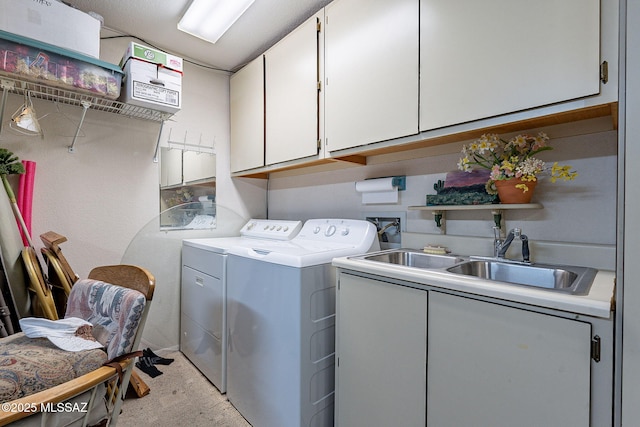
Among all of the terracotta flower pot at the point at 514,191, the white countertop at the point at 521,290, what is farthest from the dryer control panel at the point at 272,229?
the terracotta flower pot at the point at 514,191

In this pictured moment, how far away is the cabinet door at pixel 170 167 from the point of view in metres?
2.42

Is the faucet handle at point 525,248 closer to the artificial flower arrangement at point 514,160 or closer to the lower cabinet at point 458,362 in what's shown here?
the artificial flower arrangement at point 514,160

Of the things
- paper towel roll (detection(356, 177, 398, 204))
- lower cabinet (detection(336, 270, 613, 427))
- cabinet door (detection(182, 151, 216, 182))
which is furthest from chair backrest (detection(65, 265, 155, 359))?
paper towel roll (detection(356, 177, 398, 204))

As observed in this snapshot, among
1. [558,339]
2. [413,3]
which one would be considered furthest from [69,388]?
[413,3]

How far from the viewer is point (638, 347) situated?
71 centimetres

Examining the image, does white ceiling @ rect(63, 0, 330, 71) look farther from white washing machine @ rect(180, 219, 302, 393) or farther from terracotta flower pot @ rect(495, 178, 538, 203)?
terracotta flower pot @ rect(495, 178, 538, 203)

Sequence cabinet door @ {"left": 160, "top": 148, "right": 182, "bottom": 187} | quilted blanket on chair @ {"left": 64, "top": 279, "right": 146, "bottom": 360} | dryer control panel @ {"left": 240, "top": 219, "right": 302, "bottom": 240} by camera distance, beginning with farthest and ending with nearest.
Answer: cabinet door @ {"left": 160, "top": 148, "right": 182, "bottom": 187}, dryer control panel @ {"left": 240, "top": 219, "right": 302, "bottom": 240}, quilted blanket on chair @ {"left": 64, "top": 279, "right": 146, "bottom": 360}

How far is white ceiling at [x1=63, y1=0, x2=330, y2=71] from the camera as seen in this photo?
1.88 m

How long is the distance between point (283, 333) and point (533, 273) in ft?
3.94

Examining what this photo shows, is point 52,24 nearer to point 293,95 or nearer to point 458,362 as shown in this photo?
point 293,95

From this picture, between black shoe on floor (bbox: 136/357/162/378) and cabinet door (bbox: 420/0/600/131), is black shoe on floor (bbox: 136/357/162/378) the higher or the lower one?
the lower one

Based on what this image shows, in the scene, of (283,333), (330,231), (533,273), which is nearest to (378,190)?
(330,231)

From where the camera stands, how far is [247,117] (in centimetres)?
253

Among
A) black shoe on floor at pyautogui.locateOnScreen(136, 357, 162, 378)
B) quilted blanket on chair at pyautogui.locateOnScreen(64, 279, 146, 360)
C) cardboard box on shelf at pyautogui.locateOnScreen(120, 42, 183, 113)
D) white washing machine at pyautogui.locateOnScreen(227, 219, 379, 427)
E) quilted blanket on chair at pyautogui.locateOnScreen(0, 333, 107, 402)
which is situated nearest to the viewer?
Result: quilted blanket on chair at pyautogui.locateOnScreen(0, 333, 107, 402)
